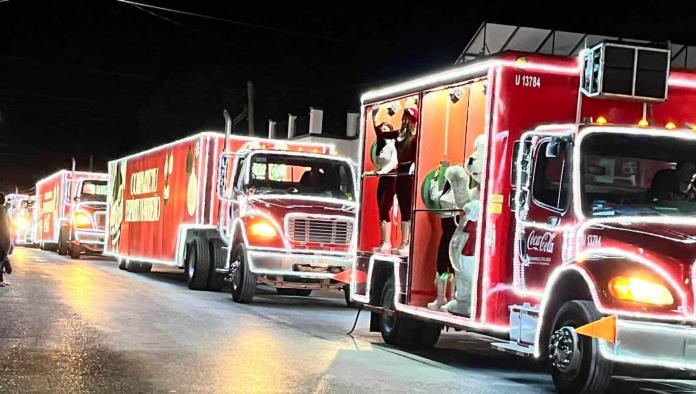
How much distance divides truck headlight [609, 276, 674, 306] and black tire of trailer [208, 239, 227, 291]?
12.7 meters

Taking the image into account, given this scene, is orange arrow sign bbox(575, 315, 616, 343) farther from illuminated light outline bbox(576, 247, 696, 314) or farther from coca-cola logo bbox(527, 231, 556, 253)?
coca-cola logo bbox(527, 231, 556, 253)

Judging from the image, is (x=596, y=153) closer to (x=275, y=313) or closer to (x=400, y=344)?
(x=400, y=344)

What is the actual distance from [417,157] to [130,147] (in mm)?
84180

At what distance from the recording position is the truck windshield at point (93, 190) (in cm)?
3381

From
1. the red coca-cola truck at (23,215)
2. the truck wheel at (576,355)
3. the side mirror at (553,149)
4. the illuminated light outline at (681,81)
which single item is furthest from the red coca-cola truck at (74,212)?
the truck wheel at (576,355)

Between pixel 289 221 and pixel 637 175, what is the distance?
8.60 metres

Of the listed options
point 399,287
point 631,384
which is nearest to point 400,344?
point 399,287

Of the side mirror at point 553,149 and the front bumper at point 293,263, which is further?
the front bumper at point 293,263

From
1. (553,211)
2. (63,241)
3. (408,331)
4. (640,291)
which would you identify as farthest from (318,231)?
(63,241)

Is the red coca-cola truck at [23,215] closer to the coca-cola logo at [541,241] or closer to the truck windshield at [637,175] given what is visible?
the coca-cola logo at [541,241]

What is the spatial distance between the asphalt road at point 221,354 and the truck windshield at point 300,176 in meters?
2.19

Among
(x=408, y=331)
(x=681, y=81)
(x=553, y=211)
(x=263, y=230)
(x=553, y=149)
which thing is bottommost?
(x=408, y=331)

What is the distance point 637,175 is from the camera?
29.0 feet

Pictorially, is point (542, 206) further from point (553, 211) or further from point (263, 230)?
point (263, 230)
